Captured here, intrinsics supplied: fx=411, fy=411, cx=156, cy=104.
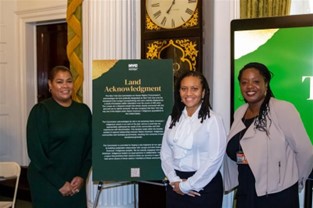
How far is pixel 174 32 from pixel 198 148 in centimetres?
125

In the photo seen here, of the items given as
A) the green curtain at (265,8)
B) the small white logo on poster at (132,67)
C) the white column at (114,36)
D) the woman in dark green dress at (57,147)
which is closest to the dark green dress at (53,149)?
the woman in dark green dress at (57,147)

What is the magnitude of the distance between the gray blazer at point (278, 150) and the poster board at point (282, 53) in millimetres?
448

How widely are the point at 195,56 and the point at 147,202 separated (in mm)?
1294

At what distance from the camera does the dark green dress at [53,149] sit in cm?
260

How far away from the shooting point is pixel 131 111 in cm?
280

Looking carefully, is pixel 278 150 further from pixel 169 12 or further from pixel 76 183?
pixel 169 12

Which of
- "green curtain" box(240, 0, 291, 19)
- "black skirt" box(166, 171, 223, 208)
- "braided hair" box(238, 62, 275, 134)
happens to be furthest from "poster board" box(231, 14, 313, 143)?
"black skirt" box(166, 171, 223, 208)

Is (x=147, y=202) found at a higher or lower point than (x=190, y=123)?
lower

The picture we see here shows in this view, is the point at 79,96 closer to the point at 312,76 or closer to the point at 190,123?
the point at 190,123

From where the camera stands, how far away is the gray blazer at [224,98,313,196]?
2188mm

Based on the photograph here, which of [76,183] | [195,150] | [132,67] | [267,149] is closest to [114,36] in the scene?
[132,67]

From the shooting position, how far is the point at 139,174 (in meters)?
2.79

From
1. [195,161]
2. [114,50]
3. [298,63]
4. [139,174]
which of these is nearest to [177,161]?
[195,161]

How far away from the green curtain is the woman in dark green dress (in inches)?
59.2
